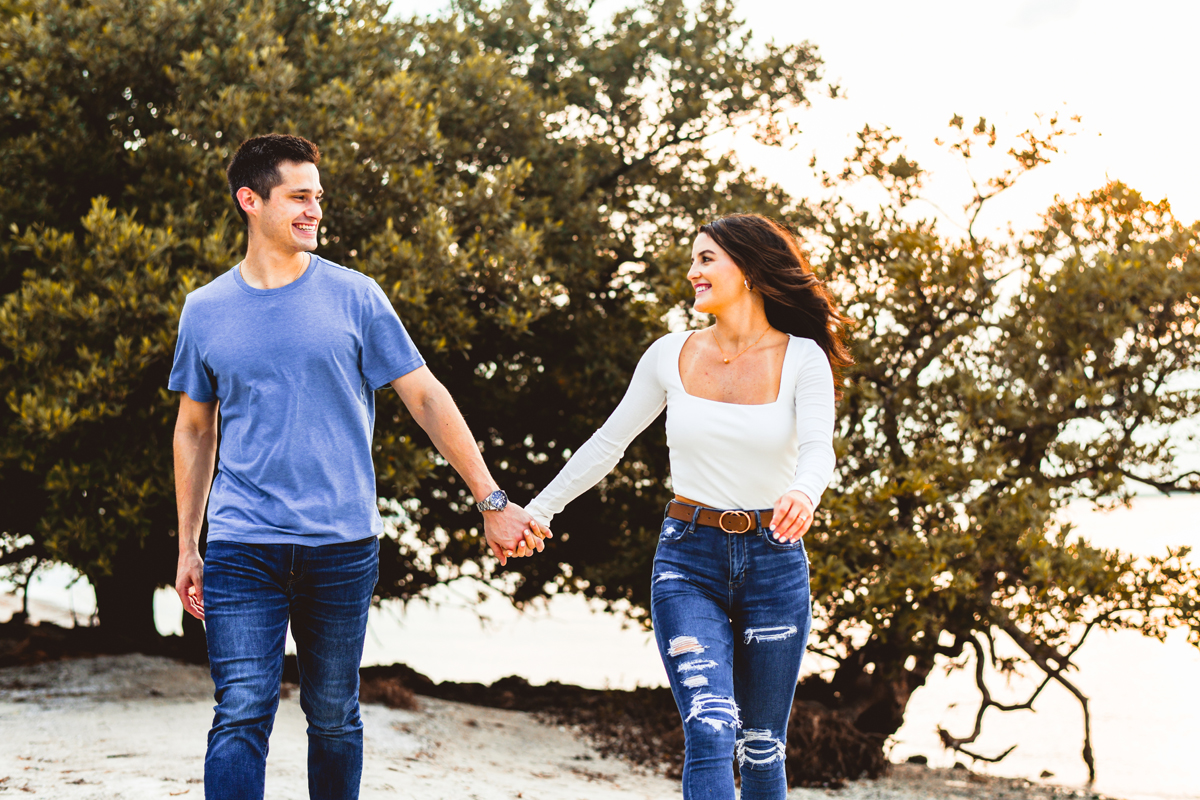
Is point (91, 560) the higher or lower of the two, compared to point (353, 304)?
lower

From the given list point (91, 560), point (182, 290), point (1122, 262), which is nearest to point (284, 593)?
point (182, 290)

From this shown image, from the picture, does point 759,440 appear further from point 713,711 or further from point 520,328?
point 520,328

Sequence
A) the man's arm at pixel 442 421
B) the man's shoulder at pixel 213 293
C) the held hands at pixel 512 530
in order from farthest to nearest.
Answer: the held hands at pixel 512 530, the man's arm at pixel 442 421, the man's shoulder at pixel 213 293

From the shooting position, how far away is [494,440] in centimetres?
891

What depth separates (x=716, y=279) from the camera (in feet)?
11.1

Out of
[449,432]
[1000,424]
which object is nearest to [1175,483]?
[1000,424]

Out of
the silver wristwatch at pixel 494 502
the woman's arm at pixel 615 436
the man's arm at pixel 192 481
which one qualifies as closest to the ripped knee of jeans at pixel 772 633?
the woman's arm at pixel 615 436

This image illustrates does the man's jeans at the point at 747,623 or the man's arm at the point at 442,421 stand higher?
the man's arm at the point at 442,421

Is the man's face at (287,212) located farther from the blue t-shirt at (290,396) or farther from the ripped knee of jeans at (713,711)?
the ripped knee of jeans at (713,711)

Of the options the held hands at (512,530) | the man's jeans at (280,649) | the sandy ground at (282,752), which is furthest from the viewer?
the sandy ground at (282,752)

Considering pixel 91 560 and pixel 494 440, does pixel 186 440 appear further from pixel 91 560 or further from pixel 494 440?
pixel 494 440

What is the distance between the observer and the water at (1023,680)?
7691 millimetres

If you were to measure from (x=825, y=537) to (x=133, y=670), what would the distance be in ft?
17.0

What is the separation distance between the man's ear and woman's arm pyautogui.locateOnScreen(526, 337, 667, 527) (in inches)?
50.8
